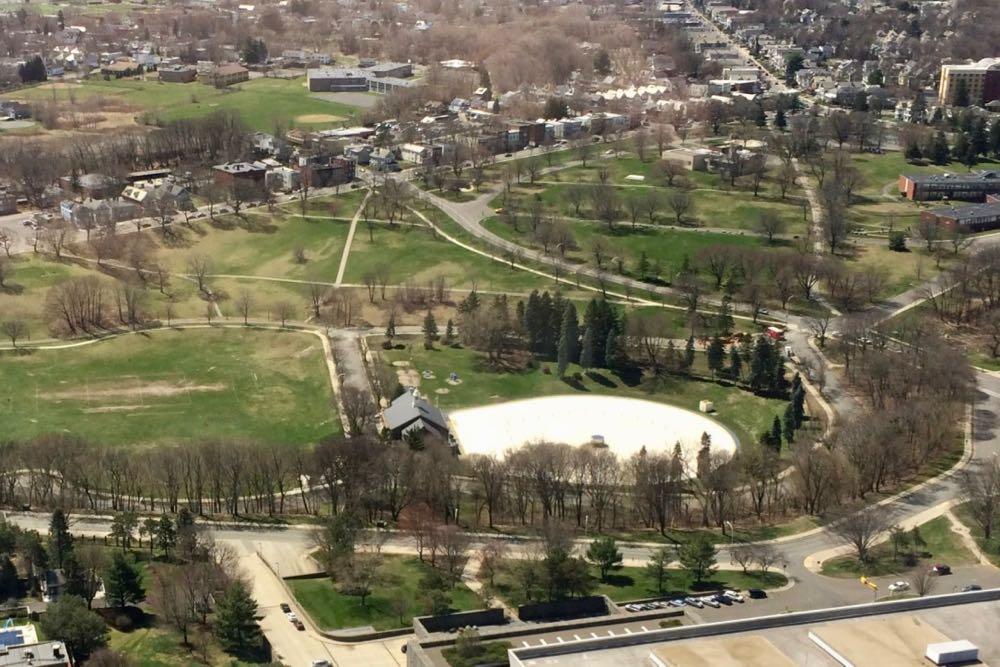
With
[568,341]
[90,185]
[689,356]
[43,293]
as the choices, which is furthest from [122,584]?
[90,185]

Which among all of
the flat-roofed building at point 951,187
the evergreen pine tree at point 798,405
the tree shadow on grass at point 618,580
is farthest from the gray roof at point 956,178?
the tree shadow on grass at point 618,580

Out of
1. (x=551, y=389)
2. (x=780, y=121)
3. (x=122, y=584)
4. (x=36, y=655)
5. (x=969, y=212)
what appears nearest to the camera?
(x=36, y=655)

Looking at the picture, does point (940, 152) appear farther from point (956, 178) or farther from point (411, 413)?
point (411, 413)

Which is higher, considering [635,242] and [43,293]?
[635,242]

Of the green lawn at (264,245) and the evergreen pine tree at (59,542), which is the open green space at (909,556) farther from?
the green lawn at (264,245)

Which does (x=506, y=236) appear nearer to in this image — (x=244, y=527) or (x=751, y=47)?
(x=244, y=527)

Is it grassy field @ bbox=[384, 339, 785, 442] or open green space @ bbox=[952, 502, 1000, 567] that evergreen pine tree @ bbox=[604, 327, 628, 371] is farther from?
open green space @ bbox=[952, 502, 1000, 567]

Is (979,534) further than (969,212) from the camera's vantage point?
No
